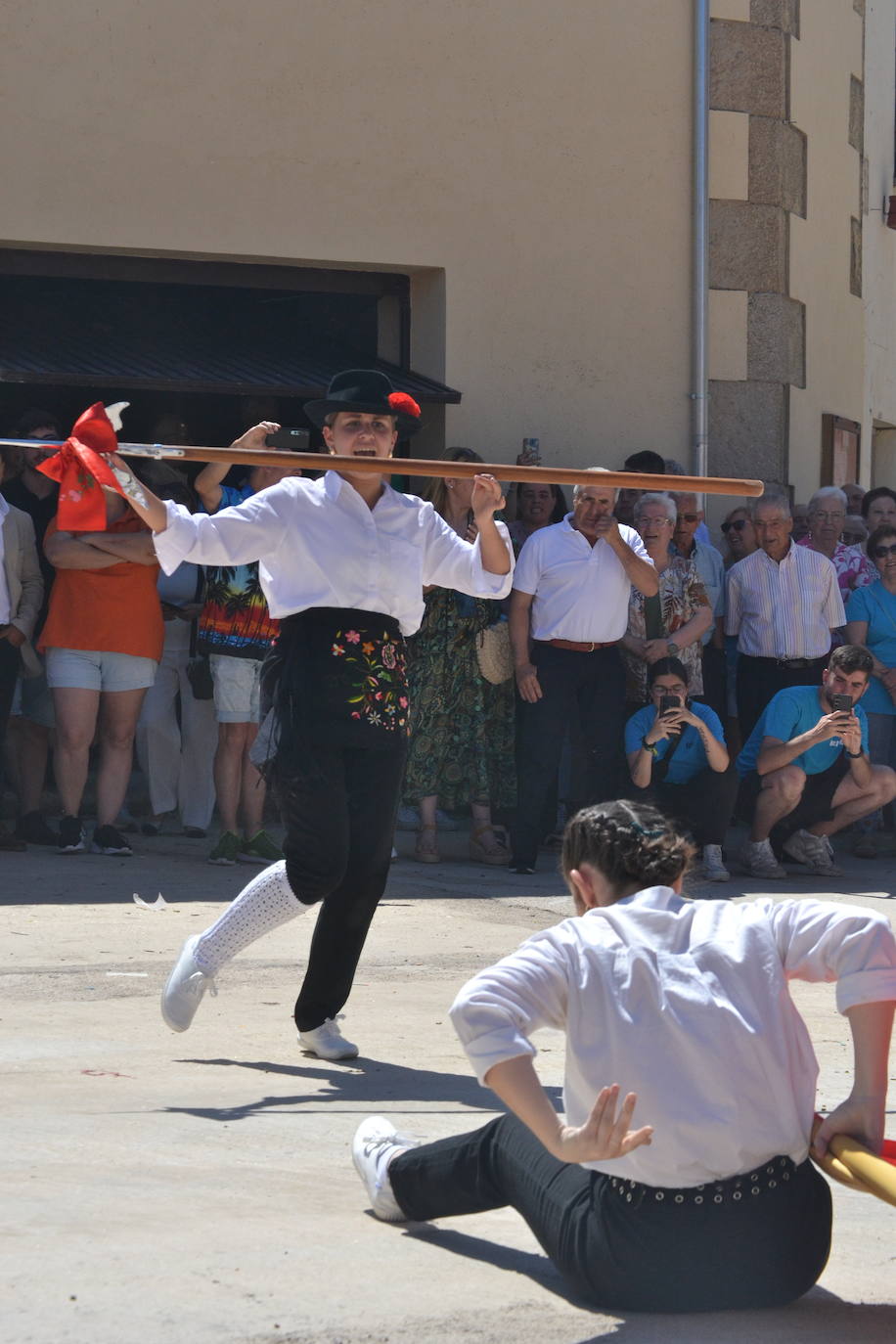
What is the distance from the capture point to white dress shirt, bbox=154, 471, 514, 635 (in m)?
4.78

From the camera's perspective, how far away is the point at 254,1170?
12.3 feet

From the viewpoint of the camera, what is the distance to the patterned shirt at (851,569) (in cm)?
952

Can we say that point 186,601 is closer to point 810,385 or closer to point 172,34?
point 172,34

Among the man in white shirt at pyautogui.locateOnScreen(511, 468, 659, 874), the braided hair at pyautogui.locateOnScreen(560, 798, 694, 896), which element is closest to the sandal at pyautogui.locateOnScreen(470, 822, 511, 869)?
the man in white shirt at pyautogui.locateOnScreen(511, 468, 659, 874)

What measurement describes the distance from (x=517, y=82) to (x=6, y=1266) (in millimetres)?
8043

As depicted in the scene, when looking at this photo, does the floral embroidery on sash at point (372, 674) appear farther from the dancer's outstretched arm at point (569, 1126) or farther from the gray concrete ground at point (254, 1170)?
the dancer's outstretched arm at point (569, 1126)

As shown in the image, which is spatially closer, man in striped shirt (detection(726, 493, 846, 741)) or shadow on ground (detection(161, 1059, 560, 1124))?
shadow on ground (detection(161, 1059, 560, 1124))

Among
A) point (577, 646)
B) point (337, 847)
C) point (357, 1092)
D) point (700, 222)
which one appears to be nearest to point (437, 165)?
point (700, 222)

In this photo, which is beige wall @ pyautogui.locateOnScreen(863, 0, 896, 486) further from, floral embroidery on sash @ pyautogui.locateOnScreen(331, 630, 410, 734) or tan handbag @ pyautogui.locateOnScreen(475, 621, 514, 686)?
floral embroidery on sash @ pyautogui.locateOnScreen(331, 630, 410, 734)

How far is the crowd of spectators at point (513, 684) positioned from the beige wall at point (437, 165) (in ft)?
3.79

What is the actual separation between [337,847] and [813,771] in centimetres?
440

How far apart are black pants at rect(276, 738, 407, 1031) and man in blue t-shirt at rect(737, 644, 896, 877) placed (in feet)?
12.8

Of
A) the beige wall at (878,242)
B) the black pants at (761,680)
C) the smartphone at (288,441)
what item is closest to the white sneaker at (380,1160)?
the black pants at (761,680)

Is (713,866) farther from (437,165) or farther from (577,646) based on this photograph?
(437,165)
